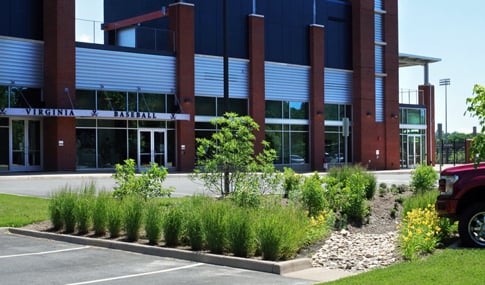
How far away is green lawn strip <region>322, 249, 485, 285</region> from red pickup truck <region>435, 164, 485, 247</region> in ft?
3.03

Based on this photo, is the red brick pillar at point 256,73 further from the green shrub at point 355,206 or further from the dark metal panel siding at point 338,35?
the green shrub at point 355,206

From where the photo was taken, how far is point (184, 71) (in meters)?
37.8

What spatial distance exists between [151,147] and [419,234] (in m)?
27.9

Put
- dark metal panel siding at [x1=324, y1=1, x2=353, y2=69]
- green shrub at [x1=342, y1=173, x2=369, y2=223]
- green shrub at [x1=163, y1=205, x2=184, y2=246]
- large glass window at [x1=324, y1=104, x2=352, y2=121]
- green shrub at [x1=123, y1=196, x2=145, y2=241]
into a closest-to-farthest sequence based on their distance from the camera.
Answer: green shrub at [x1=163, y1=205, x2=184, y2=246] < green shrub at [x1=123, y1=196, x2=145, y2=241] < green shrub at [x1=342, y1=173, x2=369, y2=223] < large glass window at [x1=324, y1=104, x2=352, y2=121] < dark metal panel siding at [x1=324, y1=1, x2=353, y2=69]

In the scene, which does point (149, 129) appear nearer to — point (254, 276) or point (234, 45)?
point (234, 45)

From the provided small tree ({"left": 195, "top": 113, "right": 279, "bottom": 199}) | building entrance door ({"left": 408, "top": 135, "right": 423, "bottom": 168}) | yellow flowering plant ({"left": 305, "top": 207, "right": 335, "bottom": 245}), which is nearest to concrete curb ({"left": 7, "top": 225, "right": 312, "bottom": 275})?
yellow flowering plant ({"left": 305, "top": 207, "right": 335, "bottom": 245})

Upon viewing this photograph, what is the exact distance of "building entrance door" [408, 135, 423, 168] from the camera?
2126 inches

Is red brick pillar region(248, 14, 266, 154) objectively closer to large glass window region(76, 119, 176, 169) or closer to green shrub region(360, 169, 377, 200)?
large glass window region(76, 119, 176, 169)

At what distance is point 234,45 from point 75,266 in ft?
104

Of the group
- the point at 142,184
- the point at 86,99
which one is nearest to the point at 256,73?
the point at 86,99

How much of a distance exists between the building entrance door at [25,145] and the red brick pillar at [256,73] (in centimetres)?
1391

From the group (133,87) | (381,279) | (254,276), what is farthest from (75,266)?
(133,87)

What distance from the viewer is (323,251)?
1091cm

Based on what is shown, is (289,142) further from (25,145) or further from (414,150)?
(25,145)
